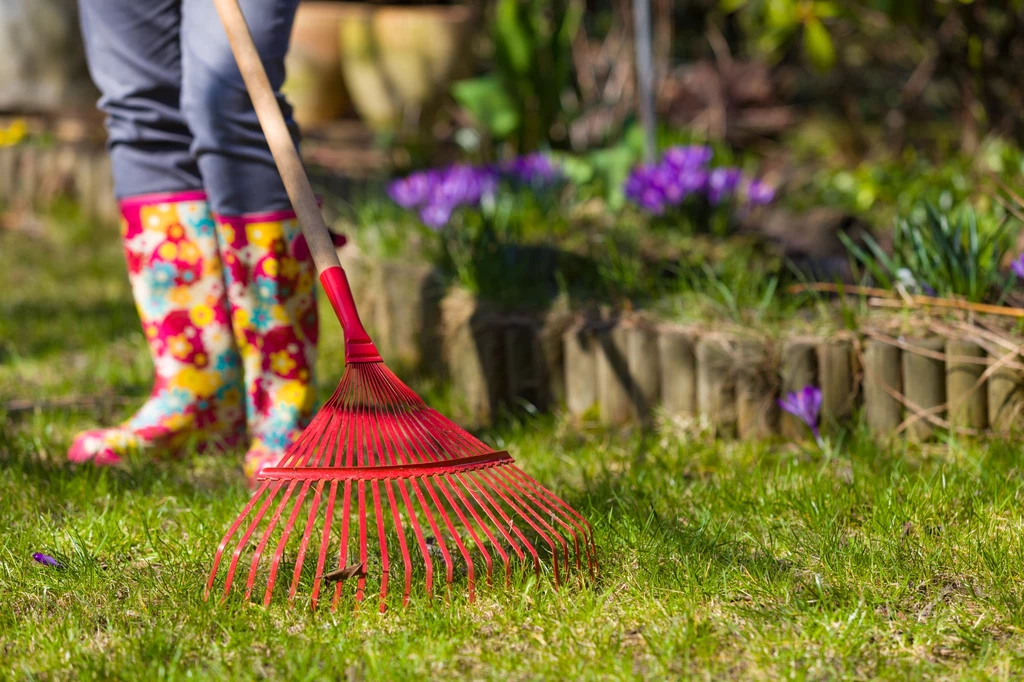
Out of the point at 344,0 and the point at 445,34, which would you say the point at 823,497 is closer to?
the point at 445,34

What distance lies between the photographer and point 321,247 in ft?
5.55

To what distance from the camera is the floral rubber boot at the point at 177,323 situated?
7.14 feet

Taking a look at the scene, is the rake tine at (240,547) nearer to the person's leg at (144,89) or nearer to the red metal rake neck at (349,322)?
the red metal rake neck at (349,322)

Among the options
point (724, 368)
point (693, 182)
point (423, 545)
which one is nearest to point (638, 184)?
point (693, 182)

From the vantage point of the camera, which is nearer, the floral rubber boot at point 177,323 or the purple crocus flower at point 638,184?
the floral rubber boot at point 177,323

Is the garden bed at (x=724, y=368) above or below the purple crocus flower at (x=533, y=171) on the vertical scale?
below

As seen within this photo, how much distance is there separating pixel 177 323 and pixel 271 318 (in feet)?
0.72

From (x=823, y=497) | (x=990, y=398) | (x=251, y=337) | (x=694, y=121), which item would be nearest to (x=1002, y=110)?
(x=694, y=121)

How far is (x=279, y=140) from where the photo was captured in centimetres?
174

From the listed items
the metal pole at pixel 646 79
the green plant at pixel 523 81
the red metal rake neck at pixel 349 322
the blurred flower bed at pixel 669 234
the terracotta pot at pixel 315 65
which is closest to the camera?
the red metal rake neck at pixel 349 322

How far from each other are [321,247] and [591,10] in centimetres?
504

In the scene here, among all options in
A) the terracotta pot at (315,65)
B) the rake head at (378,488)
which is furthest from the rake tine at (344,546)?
the terracotta pot at (315,65)

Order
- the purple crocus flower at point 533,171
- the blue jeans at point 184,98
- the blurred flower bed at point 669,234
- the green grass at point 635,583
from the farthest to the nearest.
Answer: the purple crocus flower at point 533,171 < the blurred flower bed at point 669,234 < the blue jeans at point 184,98 < the green grass at point 635,583

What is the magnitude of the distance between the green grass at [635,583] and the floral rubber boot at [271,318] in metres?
0.13
